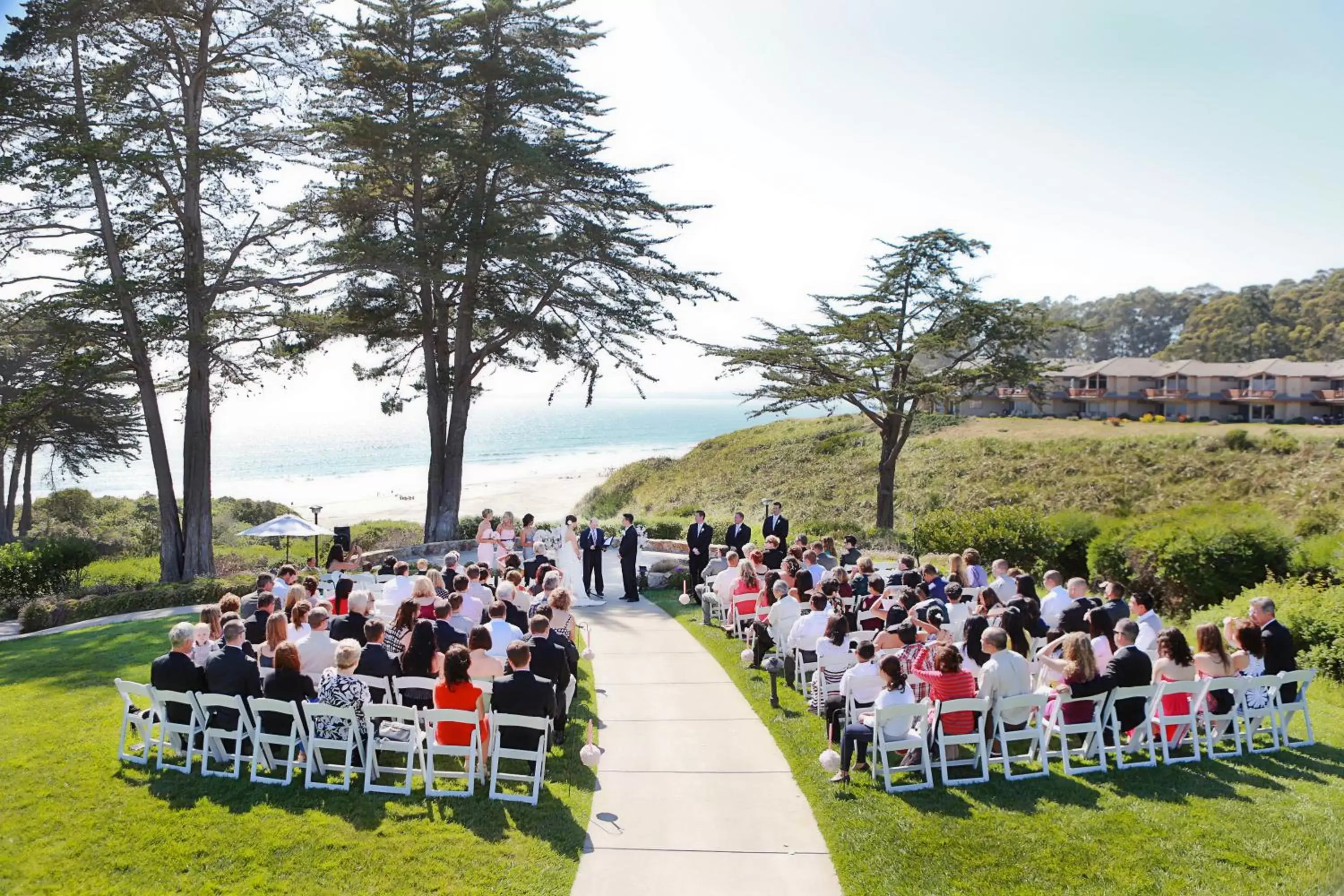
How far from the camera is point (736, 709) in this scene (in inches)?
400

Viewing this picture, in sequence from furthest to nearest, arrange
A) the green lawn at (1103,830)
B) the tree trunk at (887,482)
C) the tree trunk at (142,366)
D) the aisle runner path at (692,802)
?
the tree trunk at (887,482) → the tree trunk at (142,366) → the aisle runner path at (692,802) → the green lawn at (1103,830)

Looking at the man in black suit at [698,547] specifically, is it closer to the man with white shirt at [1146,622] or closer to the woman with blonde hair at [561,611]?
the woman with blonde hair at [561,611]

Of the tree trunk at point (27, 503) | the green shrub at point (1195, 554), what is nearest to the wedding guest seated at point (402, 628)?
the green shrub at point (1195, 554)

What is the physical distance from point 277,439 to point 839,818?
210 m

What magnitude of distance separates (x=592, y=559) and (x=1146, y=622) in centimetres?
1120

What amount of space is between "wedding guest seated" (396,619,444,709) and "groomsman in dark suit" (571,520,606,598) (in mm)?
9569

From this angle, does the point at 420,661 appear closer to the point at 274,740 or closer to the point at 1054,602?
the point at 274,740

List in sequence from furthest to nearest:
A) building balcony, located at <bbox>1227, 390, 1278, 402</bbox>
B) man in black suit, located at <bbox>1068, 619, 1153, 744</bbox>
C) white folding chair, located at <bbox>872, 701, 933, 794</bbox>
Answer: building balcony, located at <bbox>1227, 390, 1278, 402</bbox>
man in black suit, located at <bbox>1068, 619, 1153, 744</bbox>
white folding chair, located at <bbox>872, 701, 933, 794</bbox>

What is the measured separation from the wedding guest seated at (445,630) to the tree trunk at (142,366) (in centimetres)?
1435

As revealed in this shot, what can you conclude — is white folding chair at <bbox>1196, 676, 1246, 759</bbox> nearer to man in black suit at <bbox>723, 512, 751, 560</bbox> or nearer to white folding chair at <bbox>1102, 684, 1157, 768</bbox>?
white folding chair at <bbox>1102, 684, 1157, 768</bbox>

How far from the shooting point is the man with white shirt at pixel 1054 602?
10.7 meters

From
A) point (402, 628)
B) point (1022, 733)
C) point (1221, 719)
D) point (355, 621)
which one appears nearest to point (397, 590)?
point (355, 621)

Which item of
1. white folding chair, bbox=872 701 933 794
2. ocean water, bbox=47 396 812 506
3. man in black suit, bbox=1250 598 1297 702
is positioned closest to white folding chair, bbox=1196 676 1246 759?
man in black suit, bbox=1250 598 1297 702

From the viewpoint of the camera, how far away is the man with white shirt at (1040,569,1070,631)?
422 inches
